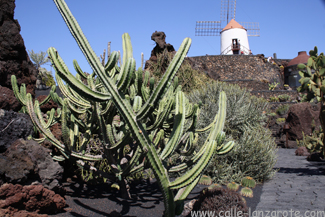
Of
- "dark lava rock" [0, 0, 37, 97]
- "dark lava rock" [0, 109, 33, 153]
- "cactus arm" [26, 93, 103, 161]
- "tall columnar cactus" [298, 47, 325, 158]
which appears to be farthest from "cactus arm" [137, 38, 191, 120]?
"tall columnar cactus" [298, 47, 325, 158]

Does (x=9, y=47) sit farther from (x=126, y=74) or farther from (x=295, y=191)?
(x=295, y=191)

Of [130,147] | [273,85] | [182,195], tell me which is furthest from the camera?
[273,85]

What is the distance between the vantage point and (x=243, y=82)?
23.4 m

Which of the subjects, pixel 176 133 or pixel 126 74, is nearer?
pixel 126 74

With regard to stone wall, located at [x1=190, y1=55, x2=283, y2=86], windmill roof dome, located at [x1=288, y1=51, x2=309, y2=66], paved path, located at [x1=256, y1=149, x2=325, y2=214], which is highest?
windmill roof dome, located at [x1=288, y1=51, x2=309, y2=66]

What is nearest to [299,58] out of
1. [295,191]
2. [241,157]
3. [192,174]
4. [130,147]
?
[241,157]

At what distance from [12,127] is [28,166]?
745 mm

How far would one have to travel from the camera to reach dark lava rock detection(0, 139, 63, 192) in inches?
120

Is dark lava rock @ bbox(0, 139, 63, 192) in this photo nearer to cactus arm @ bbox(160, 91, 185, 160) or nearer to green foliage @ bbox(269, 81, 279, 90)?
cactus arm @ bbox(160, 91, 185, 160)

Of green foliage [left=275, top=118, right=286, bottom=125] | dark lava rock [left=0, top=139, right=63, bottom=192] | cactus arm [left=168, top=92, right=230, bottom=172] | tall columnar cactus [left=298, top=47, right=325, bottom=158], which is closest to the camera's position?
cactus arm [left=168, top=92, right=230, bottom=172]

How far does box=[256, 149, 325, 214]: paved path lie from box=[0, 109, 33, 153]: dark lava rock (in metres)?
3.49

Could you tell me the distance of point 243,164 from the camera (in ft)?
18.0

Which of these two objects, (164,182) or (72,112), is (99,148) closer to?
(72,112)

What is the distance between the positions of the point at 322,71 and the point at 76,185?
5.92 meters
